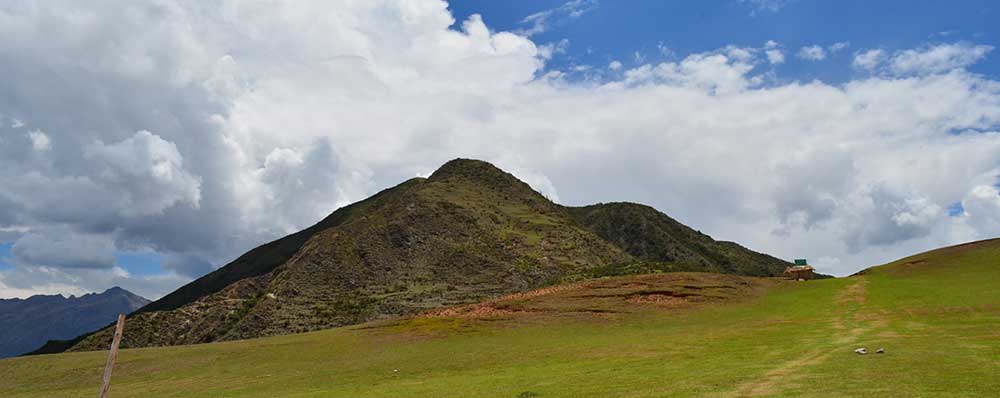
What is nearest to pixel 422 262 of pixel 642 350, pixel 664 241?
pixel 664 241

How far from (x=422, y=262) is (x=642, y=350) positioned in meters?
81.0

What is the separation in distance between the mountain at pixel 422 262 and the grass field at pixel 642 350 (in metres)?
27.1

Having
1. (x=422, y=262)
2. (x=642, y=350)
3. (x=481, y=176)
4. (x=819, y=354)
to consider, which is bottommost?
(x=819, y=354)

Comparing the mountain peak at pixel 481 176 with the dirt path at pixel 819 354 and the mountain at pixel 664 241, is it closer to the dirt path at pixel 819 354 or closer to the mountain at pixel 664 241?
the mountain at pixel 664 241

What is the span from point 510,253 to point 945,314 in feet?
256

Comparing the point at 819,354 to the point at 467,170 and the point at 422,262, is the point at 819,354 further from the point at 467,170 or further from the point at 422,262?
the point at 467,170

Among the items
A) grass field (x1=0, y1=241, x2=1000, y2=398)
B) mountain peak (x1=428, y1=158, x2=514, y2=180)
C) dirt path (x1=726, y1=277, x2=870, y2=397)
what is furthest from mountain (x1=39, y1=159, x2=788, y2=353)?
dirt path (x1=726, y1=277, x2=870, y2=397)

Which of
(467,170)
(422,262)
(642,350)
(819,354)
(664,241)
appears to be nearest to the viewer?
(819,354)

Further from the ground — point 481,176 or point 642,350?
point 481,176

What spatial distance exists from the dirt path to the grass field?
0.28ft

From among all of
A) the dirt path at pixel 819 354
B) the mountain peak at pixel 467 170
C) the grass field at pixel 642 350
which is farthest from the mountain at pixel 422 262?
the dirt path at pixel 819 354

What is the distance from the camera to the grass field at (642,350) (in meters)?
23.3

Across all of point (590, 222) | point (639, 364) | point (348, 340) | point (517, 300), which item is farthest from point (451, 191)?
point (639, 364)

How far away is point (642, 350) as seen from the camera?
36.2 metres
